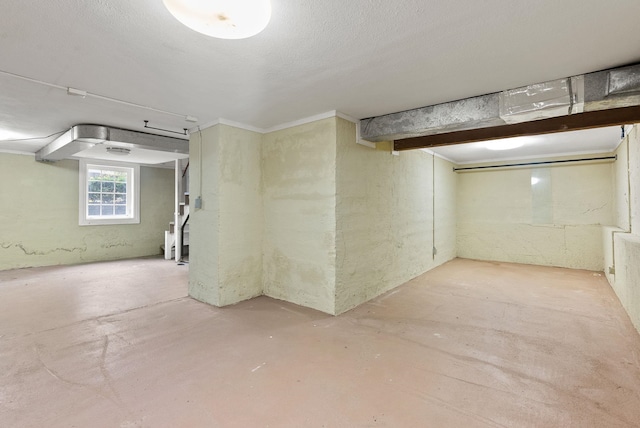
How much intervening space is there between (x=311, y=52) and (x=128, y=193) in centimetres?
623

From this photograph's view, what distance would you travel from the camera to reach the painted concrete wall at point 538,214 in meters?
5.03

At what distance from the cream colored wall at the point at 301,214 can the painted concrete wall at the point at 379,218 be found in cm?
12

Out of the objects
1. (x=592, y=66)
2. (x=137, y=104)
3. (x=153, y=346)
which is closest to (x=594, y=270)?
(x=592, y=66)

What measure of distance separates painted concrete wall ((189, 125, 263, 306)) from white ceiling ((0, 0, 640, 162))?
61 centimetres

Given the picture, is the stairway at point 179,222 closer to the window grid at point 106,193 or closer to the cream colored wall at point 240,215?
the window grid at point 106,193

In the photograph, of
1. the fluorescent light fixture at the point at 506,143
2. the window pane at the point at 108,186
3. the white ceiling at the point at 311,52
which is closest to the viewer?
the white ceiling at the point at 311,52

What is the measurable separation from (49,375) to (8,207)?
4896mm

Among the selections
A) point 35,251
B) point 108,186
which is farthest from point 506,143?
point 35,251

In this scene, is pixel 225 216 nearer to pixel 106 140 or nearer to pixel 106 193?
pixel 106 140

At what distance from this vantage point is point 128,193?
21.1ft

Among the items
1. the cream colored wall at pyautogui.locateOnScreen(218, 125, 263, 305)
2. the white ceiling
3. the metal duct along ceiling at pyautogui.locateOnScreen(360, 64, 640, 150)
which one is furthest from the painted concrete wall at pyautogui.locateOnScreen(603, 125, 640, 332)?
the cream colored wall at pyautogui.locateOnScreen(218, 125, 263, 305)

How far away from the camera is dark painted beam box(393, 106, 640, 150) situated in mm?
2447

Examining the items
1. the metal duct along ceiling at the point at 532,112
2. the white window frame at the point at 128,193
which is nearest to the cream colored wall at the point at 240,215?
the metal duct along ceiling at the point at 532,112

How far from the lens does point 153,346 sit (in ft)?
7.59
